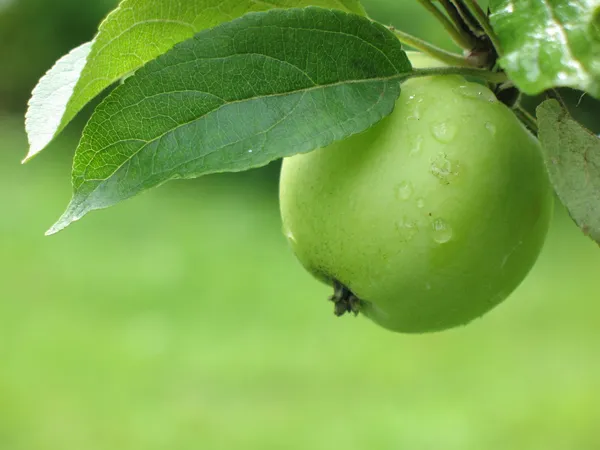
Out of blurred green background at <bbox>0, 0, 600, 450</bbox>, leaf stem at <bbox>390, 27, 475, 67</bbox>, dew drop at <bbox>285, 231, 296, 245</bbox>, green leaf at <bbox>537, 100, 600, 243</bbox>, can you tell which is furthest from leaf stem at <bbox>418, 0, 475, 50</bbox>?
blurred green background at <bbox>0, 0, 600, 450</bbox>

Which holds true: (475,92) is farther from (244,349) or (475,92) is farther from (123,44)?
(244,349)

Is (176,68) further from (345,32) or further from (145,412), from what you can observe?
(145,412)

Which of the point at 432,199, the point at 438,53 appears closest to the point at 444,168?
the point at 432,199

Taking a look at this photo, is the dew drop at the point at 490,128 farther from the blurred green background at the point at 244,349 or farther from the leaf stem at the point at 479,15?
the blurred green background at the point at 244,349

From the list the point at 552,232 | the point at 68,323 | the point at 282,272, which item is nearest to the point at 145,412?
the point at 68,323

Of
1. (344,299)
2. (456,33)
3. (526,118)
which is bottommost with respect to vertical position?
(344,299)

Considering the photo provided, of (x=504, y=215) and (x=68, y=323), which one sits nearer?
(x=504, y=215)
